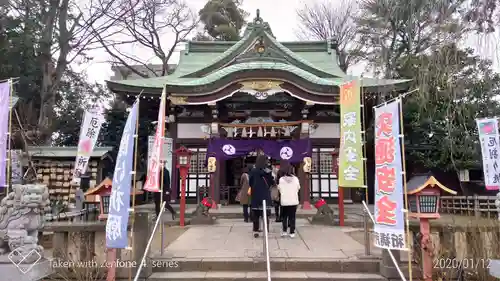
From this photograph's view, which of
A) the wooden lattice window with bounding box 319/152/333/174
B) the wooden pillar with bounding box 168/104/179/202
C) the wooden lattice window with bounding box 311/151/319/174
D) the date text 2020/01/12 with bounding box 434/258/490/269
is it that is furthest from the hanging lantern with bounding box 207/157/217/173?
the date text 2020/01/12 with bounding box 434/258/490/269

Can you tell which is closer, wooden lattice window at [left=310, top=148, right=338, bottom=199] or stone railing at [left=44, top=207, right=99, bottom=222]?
stone railing at [left=44, top=207, right=99, bottom=222]

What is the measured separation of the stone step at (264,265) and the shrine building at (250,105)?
7.32m

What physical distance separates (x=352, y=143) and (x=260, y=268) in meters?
3.42

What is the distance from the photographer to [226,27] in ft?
88.3

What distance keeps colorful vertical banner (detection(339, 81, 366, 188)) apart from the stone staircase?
1999 mm

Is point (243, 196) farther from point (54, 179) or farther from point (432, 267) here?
point (54, 179)

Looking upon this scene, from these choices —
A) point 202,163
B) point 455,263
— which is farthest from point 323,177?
point 455,263

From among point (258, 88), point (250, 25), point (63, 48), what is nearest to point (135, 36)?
point (63, 48)

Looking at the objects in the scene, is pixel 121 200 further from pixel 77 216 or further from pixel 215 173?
pixel 215 173

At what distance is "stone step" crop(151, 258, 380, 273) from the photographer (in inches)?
212

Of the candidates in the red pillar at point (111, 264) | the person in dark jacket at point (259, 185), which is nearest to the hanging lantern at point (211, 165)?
the person in dark jacket at point (259, 185)

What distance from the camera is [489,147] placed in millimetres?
9094

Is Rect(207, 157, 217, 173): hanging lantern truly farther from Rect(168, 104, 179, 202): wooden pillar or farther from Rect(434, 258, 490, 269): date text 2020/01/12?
Rect(434, 258, 490, 269): date text 2020/01/12

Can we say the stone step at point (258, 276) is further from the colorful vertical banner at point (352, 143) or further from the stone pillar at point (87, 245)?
the colorful vertical banner at point (352, 143)
